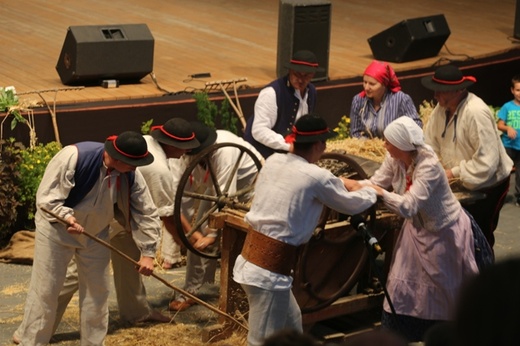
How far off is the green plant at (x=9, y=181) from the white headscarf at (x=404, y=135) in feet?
10.7

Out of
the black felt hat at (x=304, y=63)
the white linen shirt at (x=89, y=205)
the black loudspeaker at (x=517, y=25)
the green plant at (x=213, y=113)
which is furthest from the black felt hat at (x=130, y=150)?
the black loudspeaker at (x=517, y=25)

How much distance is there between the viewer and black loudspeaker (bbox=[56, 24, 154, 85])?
28.5 ft

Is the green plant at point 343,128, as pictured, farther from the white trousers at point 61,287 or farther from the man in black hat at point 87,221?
the white trousers at point 61,287

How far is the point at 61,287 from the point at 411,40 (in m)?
5.60

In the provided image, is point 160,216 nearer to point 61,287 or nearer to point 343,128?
point 61,287

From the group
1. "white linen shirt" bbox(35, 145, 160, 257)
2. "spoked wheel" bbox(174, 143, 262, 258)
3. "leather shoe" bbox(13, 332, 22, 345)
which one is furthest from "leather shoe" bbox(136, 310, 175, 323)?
"white linen shirt" bbox(35, 145, 160, 257)

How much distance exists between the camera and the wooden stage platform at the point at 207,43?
28.3ft

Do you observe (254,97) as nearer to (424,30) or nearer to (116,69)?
(116,69)

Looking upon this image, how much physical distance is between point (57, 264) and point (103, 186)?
0.50 m

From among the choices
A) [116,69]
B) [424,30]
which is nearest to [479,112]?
[116,69]

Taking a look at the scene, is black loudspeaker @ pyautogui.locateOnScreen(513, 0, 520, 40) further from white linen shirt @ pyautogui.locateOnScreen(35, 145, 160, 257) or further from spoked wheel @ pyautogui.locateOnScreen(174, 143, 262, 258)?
white linen shirt @ pyautogui.locateOnScreen(35, 145, 160, 257)

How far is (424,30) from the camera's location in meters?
10.6

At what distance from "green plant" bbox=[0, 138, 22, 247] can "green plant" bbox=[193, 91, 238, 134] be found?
1.59 meters

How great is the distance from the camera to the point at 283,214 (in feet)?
15.7
